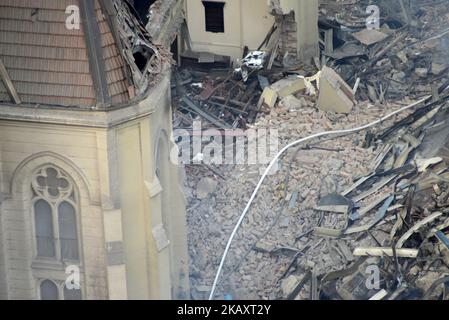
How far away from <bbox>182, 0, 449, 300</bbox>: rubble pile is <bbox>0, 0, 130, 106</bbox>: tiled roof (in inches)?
263

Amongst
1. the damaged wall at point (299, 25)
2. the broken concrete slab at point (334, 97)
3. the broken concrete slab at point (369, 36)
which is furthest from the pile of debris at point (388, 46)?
the broken concrete slab at point (334, 97)

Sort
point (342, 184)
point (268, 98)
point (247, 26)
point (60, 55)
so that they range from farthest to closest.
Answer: point (247, 26), point (268, 98), point (342, 184), point (60, 55)

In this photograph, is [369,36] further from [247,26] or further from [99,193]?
[99,193]

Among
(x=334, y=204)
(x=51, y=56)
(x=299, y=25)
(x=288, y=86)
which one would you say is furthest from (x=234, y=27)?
(x=51, y=56)

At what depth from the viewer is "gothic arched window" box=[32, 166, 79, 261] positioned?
3039 centimetres

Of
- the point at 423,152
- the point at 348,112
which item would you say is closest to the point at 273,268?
the point at 423,152

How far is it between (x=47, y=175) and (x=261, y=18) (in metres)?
17.3

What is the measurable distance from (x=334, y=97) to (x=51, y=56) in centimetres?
1464

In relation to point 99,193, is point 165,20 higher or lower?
higher

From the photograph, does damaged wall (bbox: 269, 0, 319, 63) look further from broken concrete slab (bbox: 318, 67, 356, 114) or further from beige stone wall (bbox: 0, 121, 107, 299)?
beige stone wall (bbox: 0, 121, 107, 299)

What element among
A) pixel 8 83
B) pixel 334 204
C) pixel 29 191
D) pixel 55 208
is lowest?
pixel 334 204

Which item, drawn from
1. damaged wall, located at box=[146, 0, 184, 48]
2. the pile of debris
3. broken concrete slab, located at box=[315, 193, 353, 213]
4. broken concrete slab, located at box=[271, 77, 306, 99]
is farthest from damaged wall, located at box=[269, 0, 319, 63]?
broken concrete slab, located at box=[315, 193, 353, 213]

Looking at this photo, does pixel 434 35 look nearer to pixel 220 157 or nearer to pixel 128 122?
pixel 220 157

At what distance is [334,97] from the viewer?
4291cm
